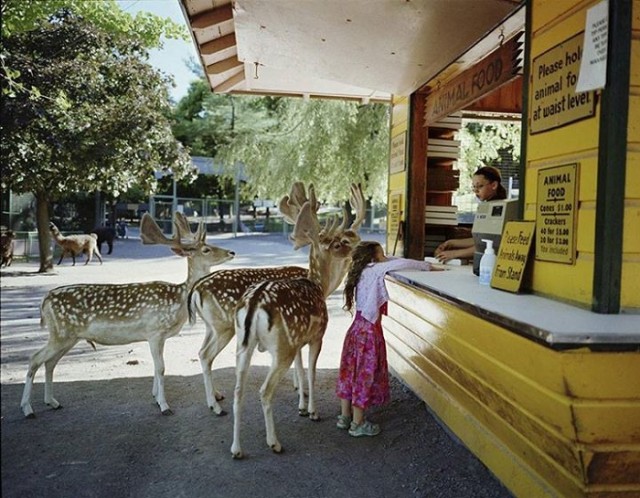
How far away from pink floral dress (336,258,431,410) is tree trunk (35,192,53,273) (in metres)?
2.21

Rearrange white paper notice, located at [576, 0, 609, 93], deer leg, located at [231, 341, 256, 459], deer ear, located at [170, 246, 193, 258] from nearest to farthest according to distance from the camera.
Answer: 1. white paper notice, located at [576, 0, 609, 93]
2. deer leg, located at [231, 341, 256, 459]
3. deer ear, located at [170, 246, 193, 258]

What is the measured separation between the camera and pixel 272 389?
3.54 meters

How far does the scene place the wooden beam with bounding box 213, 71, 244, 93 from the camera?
246 inches

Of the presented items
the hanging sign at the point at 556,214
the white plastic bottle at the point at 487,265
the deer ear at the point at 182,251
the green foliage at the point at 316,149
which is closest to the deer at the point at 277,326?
the deer ear at the point at 182,251

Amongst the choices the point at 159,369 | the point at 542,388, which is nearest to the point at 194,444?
the point at 159,369

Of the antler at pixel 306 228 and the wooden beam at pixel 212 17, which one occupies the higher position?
the wooden beam at pixel 212 17

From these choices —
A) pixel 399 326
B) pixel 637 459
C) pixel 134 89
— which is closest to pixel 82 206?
pixel 134 89

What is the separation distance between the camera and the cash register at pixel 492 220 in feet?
11.8

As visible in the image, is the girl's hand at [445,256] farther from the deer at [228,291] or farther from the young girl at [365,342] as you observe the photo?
the young girl at [365,342]

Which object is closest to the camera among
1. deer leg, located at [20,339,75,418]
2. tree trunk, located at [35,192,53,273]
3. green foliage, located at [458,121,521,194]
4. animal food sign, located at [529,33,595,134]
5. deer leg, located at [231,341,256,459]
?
animal food sign, located at [529,33,595,134]

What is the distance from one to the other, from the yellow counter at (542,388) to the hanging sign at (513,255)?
0.30 ft

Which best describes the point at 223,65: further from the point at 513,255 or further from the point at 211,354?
the point at 513,255

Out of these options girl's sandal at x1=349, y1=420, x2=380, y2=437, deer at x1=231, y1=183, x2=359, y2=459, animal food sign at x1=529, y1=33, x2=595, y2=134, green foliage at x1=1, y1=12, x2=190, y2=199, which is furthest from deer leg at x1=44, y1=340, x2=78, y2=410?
animal food sign at x1=529, y1=33, x2=595, y2=134

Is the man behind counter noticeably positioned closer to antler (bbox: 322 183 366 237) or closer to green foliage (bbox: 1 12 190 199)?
antler (bbox: 322 183 366 237)
